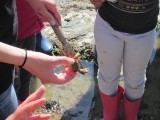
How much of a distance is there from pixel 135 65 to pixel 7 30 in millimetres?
903

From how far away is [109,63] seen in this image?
7.37 ft

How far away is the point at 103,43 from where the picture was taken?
219cm

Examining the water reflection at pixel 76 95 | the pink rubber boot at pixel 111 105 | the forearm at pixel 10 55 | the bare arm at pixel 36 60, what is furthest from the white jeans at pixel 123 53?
the forearm at pixel 10 55

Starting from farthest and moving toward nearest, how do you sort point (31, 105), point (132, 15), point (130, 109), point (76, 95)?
point (76, 95), point (130, 109), point (132, 15), point (31, 105)

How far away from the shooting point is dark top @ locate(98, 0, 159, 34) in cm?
201

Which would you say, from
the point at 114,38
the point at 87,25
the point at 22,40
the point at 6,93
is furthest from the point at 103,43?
the point at 87,25

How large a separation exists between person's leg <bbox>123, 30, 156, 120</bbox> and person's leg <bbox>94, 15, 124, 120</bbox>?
57mm

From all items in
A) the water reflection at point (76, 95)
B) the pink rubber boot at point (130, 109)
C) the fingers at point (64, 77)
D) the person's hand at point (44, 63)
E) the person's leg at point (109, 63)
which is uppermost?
the person's hand at point (44, 63)

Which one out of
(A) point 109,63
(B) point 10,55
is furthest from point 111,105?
(B) point 10,55

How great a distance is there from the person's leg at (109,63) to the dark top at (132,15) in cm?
7

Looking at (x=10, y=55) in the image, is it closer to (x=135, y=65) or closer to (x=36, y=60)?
(x=36, y=60)

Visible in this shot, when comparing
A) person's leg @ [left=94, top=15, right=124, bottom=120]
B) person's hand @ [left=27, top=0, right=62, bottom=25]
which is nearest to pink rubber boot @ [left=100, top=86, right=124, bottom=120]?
person's leg @ [left=94, top=15, right=124, bottom=120]

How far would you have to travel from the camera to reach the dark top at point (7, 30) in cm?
159

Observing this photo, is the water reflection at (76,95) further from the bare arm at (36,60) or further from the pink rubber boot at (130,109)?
the bare arm at (36,60)
